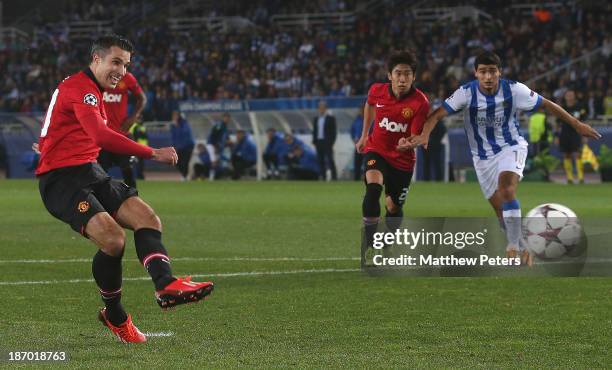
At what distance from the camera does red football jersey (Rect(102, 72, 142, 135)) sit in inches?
622

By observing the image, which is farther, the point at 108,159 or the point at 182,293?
the point at 108,159

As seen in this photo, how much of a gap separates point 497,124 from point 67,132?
5.68m

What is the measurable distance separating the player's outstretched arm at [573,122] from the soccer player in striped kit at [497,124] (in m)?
0.01

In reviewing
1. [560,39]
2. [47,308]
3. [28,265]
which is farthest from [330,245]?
[560,39]

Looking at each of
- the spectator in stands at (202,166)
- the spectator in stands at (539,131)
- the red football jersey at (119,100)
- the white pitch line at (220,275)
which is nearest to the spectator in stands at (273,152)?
the spectator in stands at (202,166)

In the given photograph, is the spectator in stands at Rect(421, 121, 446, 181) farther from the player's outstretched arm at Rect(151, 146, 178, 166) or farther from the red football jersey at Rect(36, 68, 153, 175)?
the player's outstretched arm at Rect(151, 146, 178, 166)

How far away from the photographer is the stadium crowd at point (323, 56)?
36.7 metres

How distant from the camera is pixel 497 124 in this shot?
1173 cm

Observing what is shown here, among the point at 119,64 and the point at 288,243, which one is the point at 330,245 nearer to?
the point at 288,243

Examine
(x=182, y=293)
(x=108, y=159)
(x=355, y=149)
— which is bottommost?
(x=355, y=149)

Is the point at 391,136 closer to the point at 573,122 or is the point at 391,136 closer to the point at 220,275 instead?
the point at 573,122

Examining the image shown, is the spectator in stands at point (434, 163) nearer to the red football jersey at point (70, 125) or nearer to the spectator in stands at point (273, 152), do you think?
the spectator in stands at point (273, 152)

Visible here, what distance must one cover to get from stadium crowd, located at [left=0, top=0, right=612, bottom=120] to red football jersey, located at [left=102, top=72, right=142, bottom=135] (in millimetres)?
16845

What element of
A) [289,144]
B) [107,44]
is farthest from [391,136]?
[289,144]
